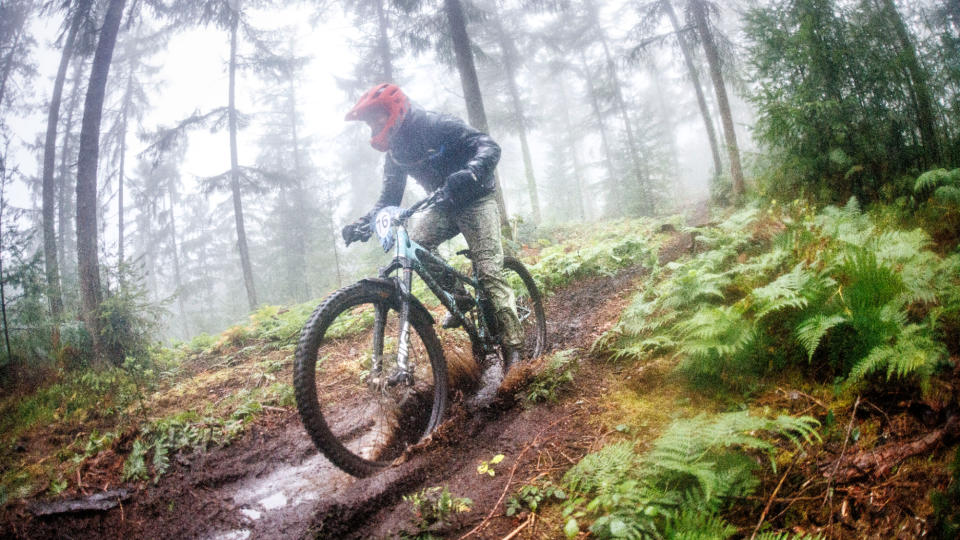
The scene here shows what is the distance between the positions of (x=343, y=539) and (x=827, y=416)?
216 cm

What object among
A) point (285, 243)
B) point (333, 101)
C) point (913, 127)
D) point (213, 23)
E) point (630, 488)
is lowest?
point (630, 488)

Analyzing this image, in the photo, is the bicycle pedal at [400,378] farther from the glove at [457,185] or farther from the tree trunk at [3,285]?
the tree trunk at [3,285]

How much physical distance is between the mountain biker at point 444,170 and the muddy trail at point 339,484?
66cm

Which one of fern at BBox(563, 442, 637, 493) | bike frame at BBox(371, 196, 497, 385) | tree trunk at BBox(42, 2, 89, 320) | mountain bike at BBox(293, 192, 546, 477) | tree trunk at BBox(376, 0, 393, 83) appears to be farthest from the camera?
tree trunk at BBox(376, 0, 393, 83)

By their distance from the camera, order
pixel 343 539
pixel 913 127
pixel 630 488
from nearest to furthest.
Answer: pixel 630 488 → pixel 343 539 → pixel 913 127

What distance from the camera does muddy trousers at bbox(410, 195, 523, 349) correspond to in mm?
3246

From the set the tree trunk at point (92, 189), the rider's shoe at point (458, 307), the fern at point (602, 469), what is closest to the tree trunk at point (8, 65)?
the tree trunk at point (92, 189)

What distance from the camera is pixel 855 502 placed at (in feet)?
4.07

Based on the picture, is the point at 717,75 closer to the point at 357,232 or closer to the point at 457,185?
the point at 457,185

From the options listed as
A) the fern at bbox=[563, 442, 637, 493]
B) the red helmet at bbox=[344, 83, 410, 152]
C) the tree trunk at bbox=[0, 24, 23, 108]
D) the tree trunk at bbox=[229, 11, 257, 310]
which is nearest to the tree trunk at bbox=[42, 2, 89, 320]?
the tree trunk at bbox=[0, 24, 23, 108]

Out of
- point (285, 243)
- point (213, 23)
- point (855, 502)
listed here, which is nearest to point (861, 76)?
point (855, 502)

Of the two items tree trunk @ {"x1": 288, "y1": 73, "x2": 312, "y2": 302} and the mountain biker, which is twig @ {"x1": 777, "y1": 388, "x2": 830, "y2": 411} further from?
tree trunk @ {"x1": 288, "y1": 73, "x2": 312, "y2": 302}

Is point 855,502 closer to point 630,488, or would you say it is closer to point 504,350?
point 630,488

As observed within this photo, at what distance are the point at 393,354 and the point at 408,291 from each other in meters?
0.43
